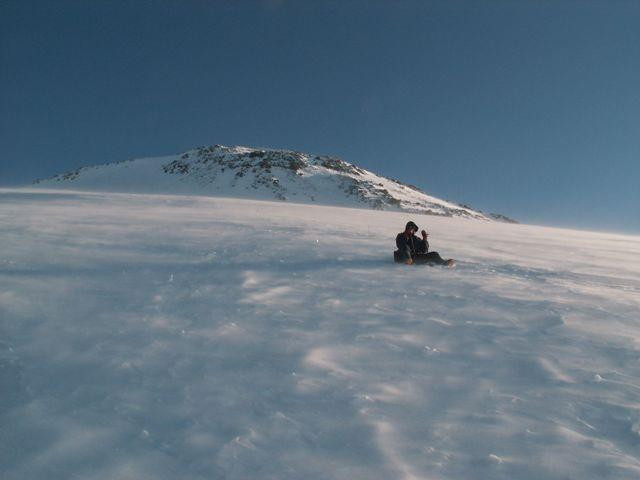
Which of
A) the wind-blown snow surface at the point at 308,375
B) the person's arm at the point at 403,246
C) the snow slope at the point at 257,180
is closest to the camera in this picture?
the wind-blown snow surface at the point at 308,375

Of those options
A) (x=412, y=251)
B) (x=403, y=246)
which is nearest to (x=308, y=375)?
(x=403, y=246)

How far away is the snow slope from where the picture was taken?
223ft

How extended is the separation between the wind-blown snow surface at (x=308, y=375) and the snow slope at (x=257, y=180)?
56845mm

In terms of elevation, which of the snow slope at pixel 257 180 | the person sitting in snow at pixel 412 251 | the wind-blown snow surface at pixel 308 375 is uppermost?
the snow slope at pixel 257 180

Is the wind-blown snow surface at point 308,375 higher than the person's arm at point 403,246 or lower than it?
lower

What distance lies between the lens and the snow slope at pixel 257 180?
6788 cm

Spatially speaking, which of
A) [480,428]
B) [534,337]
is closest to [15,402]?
[480,428]

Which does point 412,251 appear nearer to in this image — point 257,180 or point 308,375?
point 308,375

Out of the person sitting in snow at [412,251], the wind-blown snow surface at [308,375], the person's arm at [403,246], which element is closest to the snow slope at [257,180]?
the person sitting in snow at [412,251]

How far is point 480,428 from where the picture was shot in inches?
158

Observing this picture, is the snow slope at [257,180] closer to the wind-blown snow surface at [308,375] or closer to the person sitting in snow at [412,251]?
the person sitting in snow at [412,251]

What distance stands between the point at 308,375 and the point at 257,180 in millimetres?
70119

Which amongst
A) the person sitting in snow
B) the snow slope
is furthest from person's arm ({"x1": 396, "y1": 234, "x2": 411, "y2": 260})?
the snow slope

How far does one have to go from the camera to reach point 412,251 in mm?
11719
